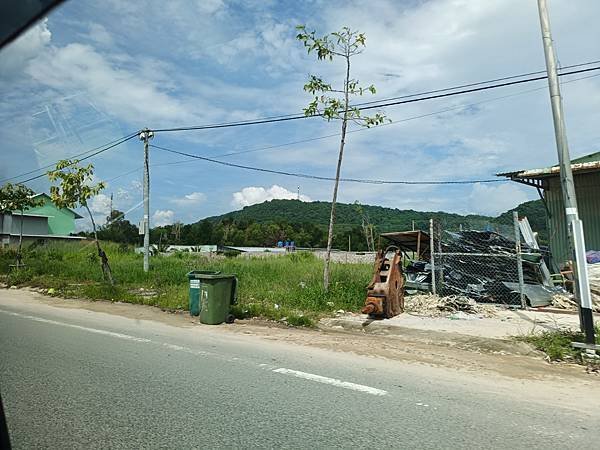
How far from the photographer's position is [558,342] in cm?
763

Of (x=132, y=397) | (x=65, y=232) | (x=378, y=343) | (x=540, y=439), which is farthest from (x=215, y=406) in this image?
(x=65, y=232)

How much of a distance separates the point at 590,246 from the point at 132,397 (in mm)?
14547

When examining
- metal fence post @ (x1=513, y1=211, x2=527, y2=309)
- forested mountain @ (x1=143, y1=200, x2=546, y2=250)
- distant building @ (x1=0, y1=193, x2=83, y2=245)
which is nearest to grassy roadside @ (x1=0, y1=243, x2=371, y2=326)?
metal fence post @ (x1=513, y1=211, x2=527, y2=309)

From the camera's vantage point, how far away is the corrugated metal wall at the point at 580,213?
14.3m

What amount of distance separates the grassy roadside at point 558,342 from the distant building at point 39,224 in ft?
131

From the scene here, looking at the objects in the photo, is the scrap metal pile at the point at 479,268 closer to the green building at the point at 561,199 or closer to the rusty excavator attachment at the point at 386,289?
the rusty excavator attachment at the point at 386,289

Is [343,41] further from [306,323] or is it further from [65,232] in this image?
[65,232]

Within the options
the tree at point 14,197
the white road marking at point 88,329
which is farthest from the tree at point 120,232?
the white road marking at point 88,329

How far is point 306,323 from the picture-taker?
10.2 meters

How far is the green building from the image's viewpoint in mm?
14312

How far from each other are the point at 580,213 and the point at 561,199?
70cm

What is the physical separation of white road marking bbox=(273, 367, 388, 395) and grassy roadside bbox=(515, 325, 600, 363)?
145 inches

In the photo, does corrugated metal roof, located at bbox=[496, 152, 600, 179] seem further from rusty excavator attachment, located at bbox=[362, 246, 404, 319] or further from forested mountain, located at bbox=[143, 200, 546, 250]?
forested mountain, located at bbox=[143, 200, 546, 250]

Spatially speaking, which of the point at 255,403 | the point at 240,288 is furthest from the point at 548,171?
the point at 255,403
